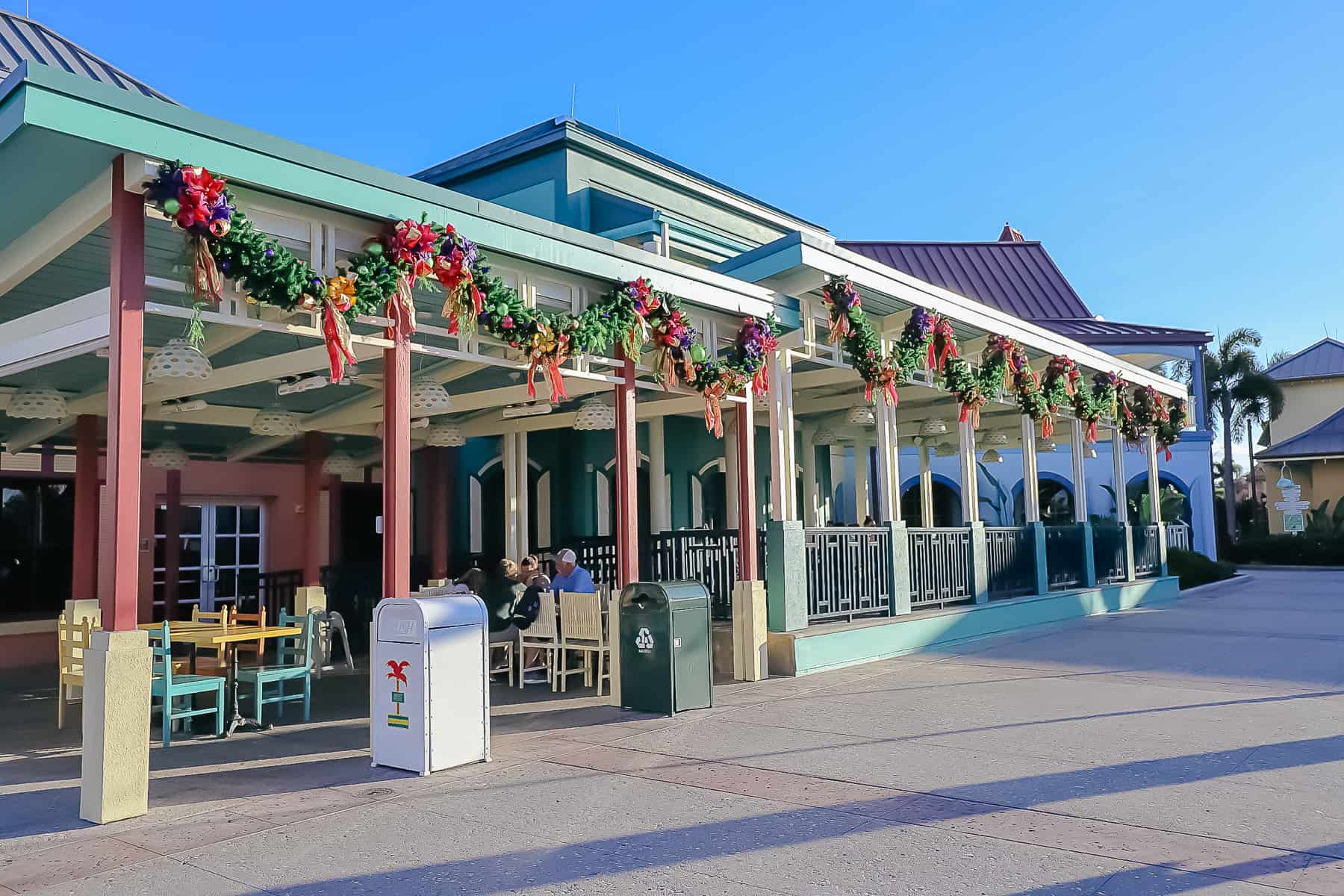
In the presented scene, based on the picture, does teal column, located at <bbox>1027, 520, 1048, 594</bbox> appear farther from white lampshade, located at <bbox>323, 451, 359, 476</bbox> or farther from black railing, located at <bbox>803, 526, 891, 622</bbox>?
white lampshade, located at <bbox>323, 451, 359, 476</bbox>

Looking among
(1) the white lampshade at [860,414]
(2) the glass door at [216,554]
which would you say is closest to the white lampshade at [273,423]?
(2) the glass door at [216,554]

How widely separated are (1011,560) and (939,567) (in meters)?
2.43

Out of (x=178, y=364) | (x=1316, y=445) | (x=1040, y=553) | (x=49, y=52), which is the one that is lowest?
(x=1040, y=553)

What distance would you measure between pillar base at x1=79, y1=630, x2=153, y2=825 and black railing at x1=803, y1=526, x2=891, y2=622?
7.04m

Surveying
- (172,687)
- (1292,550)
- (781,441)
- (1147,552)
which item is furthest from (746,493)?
(1292,550)

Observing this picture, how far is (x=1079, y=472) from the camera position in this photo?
705 inches

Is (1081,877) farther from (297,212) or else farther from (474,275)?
(297,212)

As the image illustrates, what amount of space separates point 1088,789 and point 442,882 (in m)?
3.71

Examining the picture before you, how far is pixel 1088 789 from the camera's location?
5.92 metres

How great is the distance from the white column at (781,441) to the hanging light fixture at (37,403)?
23.3 feet

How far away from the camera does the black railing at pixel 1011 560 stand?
14.8m

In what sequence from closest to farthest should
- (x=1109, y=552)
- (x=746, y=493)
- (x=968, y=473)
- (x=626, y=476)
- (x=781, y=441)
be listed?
1. (x=626, y=476)
2. (x=746, y=493)
3. (x=781, y=441)
4. (x=968, y=473)
5. (x=1109, y=552)

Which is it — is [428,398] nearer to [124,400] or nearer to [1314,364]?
[124,400]

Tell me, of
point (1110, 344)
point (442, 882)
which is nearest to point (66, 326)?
point (442, 882)
